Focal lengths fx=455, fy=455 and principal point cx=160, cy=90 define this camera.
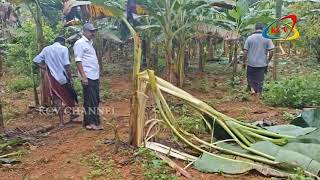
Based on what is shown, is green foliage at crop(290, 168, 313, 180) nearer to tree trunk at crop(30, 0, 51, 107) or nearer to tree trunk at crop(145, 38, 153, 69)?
tree trunk at crop(30, 0, 51, 107)

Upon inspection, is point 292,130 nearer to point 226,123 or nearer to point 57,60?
point 226,123

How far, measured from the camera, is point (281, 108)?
8.20m

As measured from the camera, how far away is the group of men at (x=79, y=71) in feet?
22.5

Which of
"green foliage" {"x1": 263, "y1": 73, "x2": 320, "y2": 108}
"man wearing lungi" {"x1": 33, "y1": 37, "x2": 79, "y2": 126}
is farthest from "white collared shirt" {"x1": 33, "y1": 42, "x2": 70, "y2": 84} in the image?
"green foliage" {"x1": 263, "y1": 73, "x2": 320, "y2": 108}

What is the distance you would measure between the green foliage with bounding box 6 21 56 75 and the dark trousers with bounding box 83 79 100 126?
13.3 ft

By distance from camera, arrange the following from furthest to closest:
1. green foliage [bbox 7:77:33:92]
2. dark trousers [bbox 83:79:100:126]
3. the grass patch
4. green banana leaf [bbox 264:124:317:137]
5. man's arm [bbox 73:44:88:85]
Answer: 1. green foliage [bbox 7:77:33:92]
2. dark trousers [bbox 83:79:100:126]
3. man's arm [bbox 73:44:88:85]
4. green banana leaf [bbox 264:124:317:137]
5. the grass patch

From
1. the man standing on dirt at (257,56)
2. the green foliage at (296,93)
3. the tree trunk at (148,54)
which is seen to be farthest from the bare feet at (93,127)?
the tree trunk at (148,54)

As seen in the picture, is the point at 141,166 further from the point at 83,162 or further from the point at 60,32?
the point at 60,32

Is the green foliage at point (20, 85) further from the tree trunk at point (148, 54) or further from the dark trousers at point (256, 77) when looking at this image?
the dark trousers at point (256, 77)

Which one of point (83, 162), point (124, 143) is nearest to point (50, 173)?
point (83, 162)

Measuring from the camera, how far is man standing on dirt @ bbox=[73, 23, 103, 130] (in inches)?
269

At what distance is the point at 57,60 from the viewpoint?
7504 mm

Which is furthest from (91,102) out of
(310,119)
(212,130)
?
(310,119)

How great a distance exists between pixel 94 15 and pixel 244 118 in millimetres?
5515
